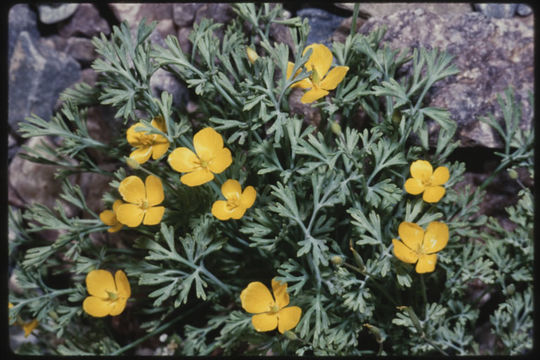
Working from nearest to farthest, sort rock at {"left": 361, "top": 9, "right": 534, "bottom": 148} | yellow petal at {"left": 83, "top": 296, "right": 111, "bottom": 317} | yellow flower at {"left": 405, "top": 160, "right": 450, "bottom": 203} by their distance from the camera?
1. yellow flower at {"left": 405, "top": 160, "right": 450, "bottom": 203}
2. yellow petal at {"left": 83, "top": 296, "right": 111, "bottom": 317}
3. rock at {"left": 361, "top": 9, "right": 534, "bottom": 148}

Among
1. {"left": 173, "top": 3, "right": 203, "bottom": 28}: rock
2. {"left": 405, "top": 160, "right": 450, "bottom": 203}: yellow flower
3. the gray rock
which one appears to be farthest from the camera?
{"left": 173, "top": 3, "right": 203, "bottom": 28}: rock

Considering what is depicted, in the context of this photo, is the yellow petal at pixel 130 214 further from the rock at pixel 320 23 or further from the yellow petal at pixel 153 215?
the rock at pixel 320 23

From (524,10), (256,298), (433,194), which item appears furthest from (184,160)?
(524,10)

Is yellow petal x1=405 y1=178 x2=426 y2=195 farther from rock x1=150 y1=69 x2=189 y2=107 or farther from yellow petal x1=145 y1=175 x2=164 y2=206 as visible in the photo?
rock x1=150 y1=69 x2=189 y2=107

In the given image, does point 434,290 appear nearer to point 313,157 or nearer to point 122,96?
point 313,157

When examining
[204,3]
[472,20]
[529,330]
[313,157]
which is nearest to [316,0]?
[204,3]

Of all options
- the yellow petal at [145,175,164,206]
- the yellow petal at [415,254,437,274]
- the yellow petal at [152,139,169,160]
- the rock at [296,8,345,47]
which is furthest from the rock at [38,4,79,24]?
the yellow petal at [415,254,437,274]

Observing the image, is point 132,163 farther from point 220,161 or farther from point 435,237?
point 435,237
